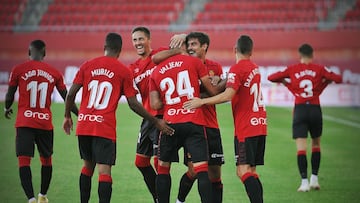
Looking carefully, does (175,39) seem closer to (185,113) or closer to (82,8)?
(185,113)

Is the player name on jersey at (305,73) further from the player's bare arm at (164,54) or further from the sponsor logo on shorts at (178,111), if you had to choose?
the sponsor logo on shorts at (178,111)

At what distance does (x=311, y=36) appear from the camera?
91.2ft

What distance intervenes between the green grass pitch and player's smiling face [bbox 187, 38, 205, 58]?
2.72 meters

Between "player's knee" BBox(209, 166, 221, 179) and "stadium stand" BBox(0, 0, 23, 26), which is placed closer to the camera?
"player's knee" BBox(209, 166, 221, 179)

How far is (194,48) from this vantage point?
8.80 metres

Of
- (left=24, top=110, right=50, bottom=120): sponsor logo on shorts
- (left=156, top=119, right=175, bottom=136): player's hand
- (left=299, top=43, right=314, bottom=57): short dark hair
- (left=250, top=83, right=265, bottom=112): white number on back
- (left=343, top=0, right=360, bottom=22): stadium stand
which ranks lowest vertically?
(left=156, top=119, right=175, bottom=136): player's hand

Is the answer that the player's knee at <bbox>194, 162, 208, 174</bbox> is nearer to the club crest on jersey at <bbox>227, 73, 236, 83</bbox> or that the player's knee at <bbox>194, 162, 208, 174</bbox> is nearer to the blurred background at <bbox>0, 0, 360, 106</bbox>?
the club crest on jersey at <bbox>227, 73, 236, 83</bbox>

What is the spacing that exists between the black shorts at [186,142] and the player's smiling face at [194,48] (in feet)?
3.26

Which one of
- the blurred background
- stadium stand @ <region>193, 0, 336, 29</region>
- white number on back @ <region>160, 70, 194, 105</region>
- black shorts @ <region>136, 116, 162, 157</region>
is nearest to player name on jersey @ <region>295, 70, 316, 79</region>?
black shorts @ <region>136, 116, 162, 157</region>

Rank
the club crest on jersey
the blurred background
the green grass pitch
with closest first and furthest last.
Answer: the club crest on jersey → the green grass pitch → the blurred background

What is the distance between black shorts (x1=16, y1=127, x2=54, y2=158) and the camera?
953cm

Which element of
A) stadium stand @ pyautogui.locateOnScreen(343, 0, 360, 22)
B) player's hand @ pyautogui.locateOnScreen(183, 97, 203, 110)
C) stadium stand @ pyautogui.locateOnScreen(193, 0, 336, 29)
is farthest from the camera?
stadium stand @ pyautogui.locateOnScreen(193, 0, 336, 29)

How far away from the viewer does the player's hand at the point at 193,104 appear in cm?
832

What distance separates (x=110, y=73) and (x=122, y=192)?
3177 mm
